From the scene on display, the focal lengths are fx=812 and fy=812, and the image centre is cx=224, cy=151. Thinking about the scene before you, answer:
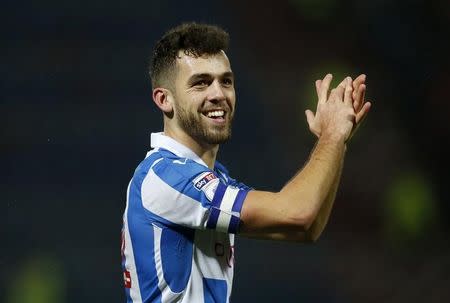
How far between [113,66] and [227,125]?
1.81 meters

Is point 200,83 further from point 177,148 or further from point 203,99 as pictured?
point 177,148

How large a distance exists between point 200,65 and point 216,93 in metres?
0.10

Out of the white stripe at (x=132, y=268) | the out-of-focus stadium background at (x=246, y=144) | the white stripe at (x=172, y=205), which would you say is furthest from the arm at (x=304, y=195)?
the out-of-focus stadium background at (x=246, y=144)

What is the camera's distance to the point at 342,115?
218 cm

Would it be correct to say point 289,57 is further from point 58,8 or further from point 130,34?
point 58,8

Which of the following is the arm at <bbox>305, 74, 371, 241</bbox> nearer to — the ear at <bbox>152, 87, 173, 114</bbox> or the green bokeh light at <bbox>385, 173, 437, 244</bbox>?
the ear at <bbox>152, 87, 173, 114</bbox>

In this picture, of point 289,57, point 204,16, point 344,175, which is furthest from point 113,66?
point 344,175

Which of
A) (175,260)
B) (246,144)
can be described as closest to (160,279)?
(175,260)

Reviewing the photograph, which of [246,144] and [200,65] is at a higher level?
[200,65]

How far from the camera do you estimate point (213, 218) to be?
6.82 feet

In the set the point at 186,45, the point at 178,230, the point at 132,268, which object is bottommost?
the point at 132,268

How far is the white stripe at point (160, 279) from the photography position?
2.13 m

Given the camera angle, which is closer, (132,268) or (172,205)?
(172,205)

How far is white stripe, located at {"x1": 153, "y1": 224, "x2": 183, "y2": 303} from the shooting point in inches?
84.0
